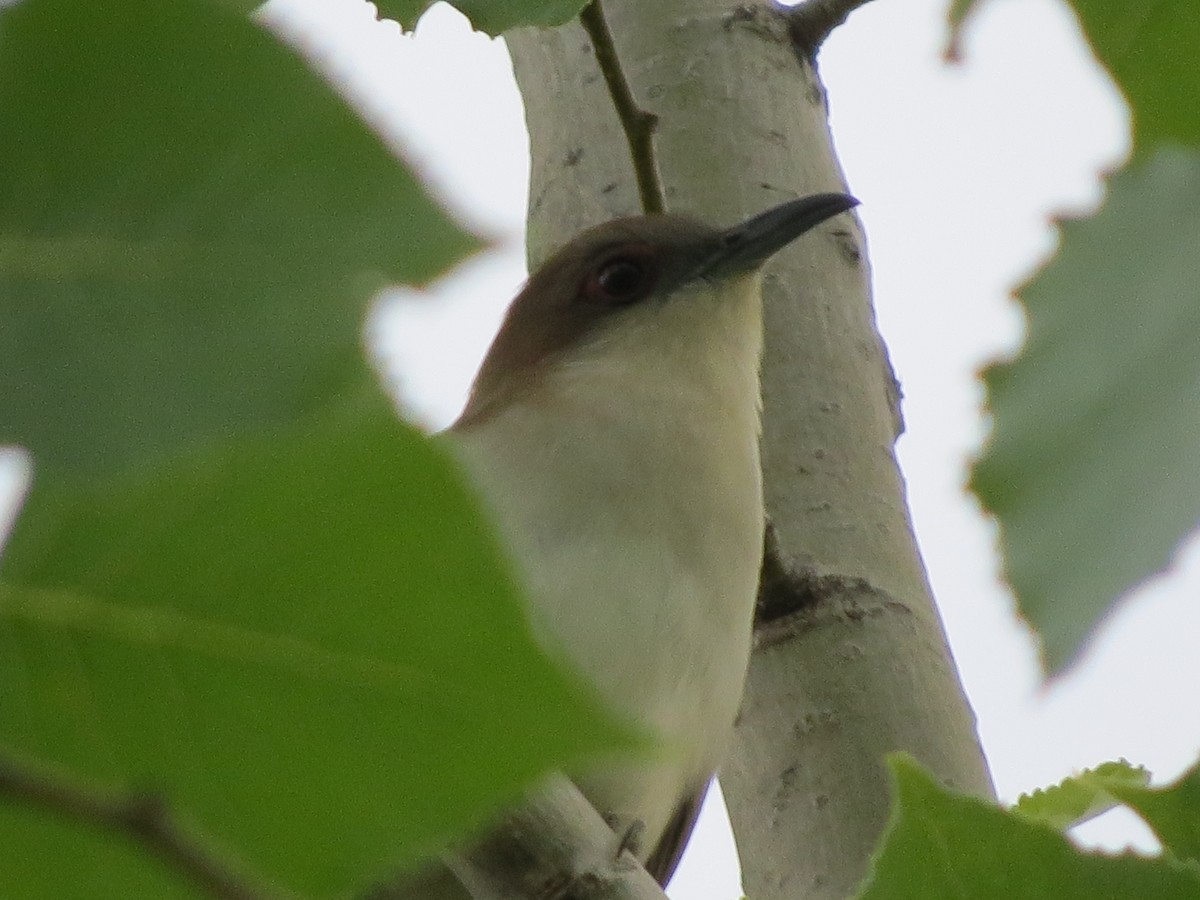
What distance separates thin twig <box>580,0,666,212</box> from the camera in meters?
3.07

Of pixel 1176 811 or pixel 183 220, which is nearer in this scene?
pixel 183 220

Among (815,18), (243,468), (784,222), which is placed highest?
(815,18)

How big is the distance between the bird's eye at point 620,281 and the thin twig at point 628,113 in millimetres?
818

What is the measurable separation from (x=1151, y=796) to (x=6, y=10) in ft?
3.72

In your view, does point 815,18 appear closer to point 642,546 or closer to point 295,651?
point 642,546

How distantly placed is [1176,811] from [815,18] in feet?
9.82

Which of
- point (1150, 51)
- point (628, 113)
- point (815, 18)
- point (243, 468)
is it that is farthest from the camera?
point (815, 18)

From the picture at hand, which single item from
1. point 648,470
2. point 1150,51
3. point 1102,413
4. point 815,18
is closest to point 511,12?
point 1150,51

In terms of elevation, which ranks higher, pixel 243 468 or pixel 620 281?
pixel 620 281

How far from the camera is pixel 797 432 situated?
3.77 m

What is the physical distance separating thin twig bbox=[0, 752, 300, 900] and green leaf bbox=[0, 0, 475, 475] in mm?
179

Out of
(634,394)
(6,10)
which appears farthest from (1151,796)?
(634,394)

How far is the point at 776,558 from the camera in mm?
3451

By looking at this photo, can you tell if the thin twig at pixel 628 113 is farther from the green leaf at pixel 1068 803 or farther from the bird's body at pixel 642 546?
the green leaf at pixel 1068 803
